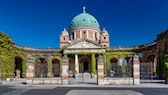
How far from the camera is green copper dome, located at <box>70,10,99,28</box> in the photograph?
2360 inches

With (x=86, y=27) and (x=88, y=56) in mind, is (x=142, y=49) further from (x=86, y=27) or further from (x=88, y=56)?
(x=86, y=27)

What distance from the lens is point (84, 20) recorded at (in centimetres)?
6025

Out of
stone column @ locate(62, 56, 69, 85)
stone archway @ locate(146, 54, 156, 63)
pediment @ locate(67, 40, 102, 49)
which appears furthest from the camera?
pediment @ locate(67, 40, 102, 49)

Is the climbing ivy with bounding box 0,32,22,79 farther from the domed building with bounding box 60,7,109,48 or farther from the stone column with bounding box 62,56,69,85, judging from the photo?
the domed building with bounding box 60,7,109,48

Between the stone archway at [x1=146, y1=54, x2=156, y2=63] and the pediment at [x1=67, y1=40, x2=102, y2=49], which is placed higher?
the pediment at [x1=67, y1=40, x2=102, y2=49]

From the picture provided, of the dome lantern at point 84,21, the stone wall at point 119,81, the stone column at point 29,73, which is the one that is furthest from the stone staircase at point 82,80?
the dome lantern at point 84,21

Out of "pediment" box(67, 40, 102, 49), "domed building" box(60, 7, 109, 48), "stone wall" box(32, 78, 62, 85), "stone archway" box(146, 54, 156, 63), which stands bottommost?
"stone wall" box(32, 78, 62, 85)

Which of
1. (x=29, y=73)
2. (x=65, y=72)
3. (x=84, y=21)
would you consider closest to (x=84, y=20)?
(x=84, y=21)

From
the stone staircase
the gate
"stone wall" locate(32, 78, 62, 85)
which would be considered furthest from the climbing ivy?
the gate

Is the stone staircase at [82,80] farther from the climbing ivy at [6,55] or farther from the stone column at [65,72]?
the climbing ivy at [6,55]

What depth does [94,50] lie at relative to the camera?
166 ft

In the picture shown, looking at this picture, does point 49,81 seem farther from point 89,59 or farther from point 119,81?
point 89,59

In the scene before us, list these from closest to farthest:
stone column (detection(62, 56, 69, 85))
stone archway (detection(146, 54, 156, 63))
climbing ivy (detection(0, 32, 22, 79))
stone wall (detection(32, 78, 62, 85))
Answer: stone column (detection(62, 56, 69, 85)) < stone wall (detection(32, 78, 62, 85)) < climbing ivy (detection(0, 32, 22, 79)) < stone archway (detection(146, 54, 156, 63))

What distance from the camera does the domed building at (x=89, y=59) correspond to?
995 inches
